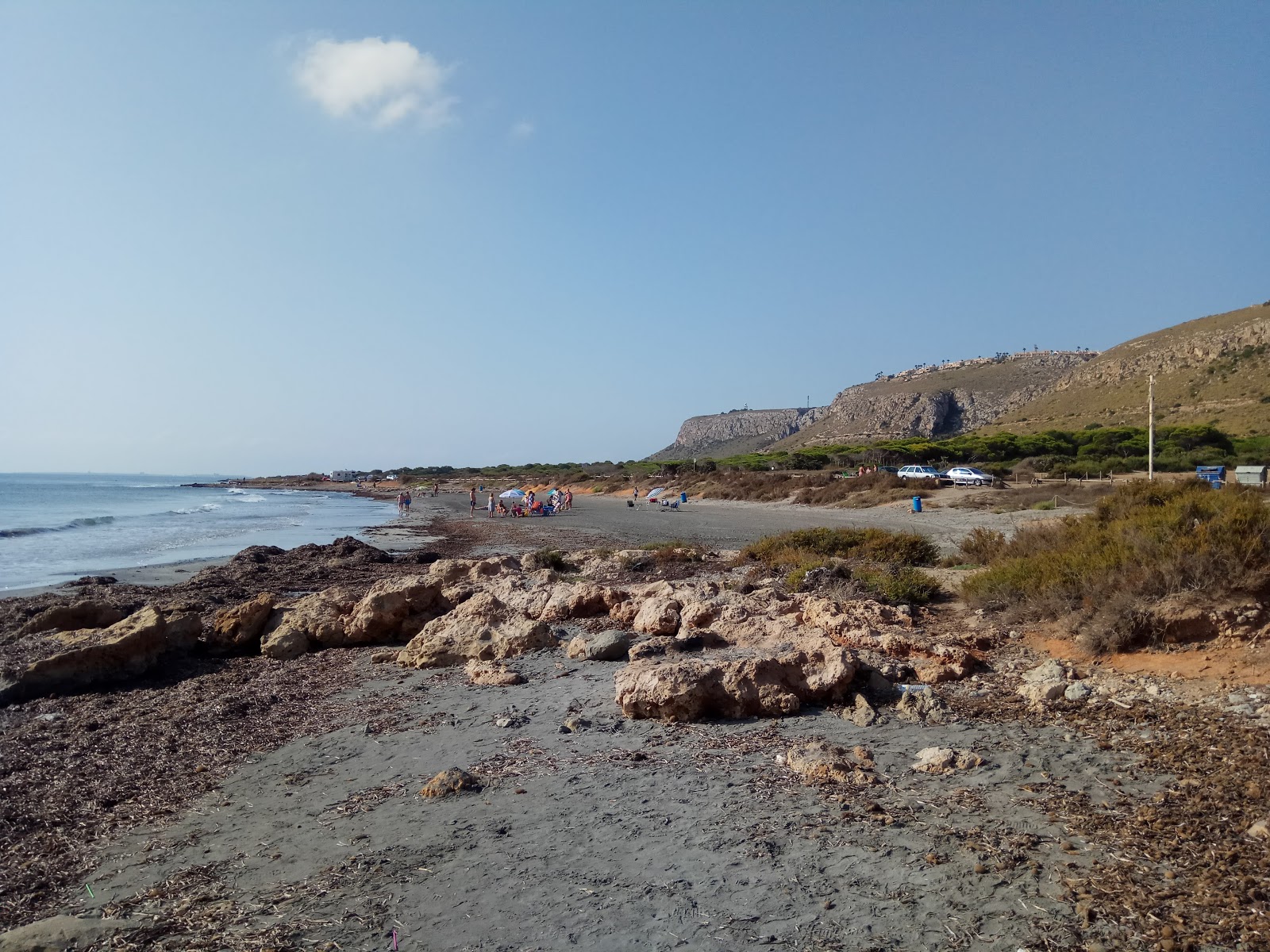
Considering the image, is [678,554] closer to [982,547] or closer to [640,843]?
[982,547]

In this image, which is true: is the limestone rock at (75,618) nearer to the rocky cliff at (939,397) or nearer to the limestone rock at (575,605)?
the limestone rock at (575,605)

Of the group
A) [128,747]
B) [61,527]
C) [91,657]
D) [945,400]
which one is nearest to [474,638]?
[128,747]

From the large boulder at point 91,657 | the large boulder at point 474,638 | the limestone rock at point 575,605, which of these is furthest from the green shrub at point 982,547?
the large boulder at point 91,657

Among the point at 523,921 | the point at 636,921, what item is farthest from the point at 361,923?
the point at 636,921

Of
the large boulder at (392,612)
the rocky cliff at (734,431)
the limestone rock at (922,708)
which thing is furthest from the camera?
the rocky cliff at (734,431)

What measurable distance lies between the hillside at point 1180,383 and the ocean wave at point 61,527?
207ft

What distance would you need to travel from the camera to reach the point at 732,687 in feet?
18.8

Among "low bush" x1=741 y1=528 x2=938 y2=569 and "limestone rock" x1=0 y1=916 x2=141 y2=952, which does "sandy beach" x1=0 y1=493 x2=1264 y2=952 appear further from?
"low bush" x1=741 y1=528 x2=938 y2=569

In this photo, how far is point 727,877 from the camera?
3.54 m

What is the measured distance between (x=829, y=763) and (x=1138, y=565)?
4.00m

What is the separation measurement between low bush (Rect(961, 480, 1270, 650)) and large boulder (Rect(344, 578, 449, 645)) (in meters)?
6.65

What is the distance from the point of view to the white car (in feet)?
119

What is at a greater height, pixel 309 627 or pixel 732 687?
pixel 732 687

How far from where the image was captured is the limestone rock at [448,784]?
4.63 m
